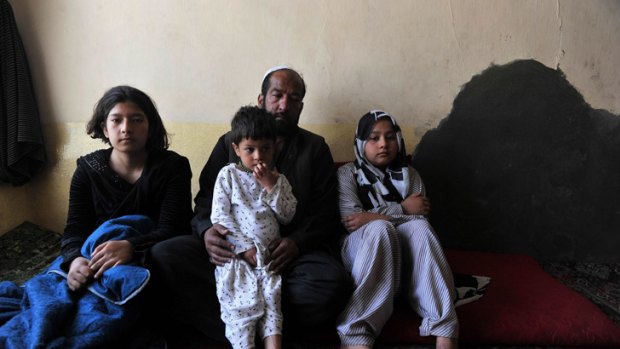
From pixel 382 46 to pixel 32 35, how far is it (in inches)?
86.6

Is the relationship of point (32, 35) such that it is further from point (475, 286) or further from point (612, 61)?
point (612, 61)

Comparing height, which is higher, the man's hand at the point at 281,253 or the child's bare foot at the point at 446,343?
the man's hand at the point at 281,253

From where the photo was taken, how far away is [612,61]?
2598 mm

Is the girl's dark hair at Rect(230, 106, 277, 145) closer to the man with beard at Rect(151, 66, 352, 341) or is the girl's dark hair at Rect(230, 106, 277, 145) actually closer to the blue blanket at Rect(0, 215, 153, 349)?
the man with beard at Rect(151, 66, 352, 341)

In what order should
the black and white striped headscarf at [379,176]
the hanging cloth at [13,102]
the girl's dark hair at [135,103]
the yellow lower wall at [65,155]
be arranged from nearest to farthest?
1. the girl's dark hair at [135,103]
2. the black and white striped headscarf at [379,176]
3. the hanging cloth at [13,102]
4. the yellow lower wall at [65,155]

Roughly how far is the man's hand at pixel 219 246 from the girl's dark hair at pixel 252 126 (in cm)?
39

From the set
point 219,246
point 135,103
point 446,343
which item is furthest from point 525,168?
point 135,103

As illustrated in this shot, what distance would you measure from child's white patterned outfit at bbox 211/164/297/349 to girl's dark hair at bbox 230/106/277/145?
179mm

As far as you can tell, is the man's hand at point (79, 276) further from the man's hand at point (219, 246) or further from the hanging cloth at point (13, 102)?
the hanging cloth at point (13, 102)

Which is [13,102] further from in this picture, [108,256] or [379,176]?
[379,176]

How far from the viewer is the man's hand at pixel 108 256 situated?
1.65m

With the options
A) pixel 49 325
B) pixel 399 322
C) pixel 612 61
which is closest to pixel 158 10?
pixel 49 325

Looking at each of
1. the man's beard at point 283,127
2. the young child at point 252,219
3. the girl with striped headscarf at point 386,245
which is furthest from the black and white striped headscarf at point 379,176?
the young child at point 252,219

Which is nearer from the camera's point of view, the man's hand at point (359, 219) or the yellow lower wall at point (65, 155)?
the man's hand at point (359, 219)
